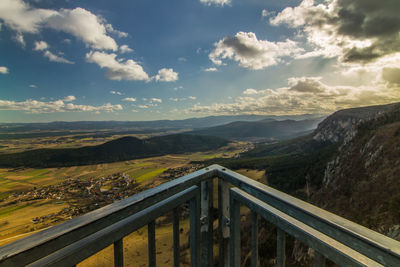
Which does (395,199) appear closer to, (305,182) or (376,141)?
(376,141)

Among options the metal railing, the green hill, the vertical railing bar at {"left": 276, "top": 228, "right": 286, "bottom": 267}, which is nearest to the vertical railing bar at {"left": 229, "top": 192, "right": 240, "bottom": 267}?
the metal railing

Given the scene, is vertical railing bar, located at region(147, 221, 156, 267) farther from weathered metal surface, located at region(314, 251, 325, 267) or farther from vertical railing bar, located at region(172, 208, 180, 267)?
weathered metal surface, located at region(314, 251, 325, 267)

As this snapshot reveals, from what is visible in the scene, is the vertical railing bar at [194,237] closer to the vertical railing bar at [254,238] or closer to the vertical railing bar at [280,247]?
the vertical railing bar at [254,238]

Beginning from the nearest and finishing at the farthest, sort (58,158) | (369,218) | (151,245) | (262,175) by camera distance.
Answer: (151,245), (369,218), (262,175), (58,158)

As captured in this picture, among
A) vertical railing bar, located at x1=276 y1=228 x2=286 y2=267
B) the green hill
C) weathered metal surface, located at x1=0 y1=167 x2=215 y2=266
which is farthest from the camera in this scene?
the green hill

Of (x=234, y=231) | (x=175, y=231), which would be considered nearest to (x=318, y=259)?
(x=234, y=231)

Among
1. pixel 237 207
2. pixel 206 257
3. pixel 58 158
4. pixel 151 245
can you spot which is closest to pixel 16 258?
pixel 151 245
